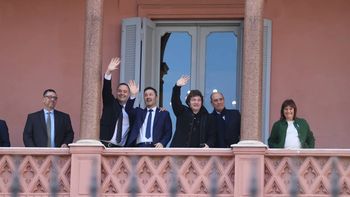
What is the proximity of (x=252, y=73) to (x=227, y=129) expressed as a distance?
81cm

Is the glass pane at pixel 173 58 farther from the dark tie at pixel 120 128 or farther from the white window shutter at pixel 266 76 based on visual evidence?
the dark tie at pixel 120 128

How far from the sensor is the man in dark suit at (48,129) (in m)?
13.9

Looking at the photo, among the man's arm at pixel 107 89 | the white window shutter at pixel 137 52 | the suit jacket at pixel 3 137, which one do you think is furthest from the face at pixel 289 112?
the suit jacket at pixel 3 137

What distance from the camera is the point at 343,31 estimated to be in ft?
52.4

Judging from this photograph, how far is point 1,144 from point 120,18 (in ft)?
10.9

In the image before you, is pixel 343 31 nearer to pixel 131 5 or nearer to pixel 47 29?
pixel 131 5

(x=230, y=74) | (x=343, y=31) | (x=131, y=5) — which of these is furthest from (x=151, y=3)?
(x=343, y=31)

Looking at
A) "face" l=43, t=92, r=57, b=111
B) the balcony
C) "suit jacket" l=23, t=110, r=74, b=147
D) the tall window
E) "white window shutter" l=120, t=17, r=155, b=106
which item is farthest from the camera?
the tall window

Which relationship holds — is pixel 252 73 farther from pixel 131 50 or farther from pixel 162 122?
pixel 131 50

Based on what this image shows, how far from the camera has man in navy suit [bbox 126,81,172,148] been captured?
533 inches

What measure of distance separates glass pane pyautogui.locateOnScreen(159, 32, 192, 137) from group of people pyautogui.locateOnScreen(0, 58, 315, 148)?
8.46ft

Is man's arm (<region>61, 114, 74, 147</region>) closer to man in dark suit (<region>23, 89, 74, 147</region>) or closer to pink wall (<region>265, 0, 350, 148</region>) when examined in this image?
man in dark suit (<region>23, 89, 74, 147</region>)

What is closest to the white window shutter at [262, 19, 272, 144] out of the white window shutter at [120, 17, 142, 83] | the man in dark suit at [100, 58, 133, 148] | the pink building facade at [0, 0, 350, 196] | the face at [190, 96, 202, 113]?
the pink building facade at [0, 0, 350, 196]

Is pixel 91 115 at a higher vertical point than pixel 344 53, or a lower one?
lower
